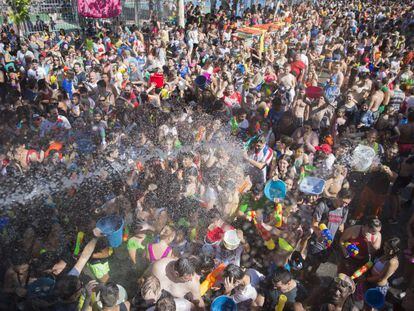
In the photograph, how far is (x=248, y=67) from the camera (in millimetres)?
9383

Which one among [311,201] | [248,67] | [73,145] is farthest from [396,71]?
[73,145]

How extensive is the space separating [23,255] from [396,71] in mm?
9243

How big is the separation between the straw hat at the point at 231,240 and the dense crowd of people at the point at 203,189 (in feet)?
0.04

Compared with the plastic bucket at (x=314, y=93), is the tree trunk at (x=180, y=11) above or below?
above

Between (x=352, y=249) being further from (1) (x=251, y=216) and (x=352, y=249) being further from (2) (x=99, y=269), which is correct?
(2) (x=99, y=269)

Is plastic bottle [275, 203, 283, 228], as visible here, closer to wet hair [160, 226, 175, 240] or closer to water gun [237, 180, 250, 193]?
water gun [237, 180, 250, 193]

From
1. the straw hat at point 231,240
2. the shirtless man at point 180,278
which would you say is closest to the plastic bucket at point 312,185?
the straw hat at point 231,240

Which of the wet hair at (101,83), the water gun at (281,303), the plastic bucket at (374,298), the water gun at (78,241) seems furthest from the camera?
the wet hair at (101,83)

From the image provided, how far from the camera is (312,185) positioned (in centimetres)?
465

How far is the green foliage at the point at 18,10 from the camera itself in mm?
12328

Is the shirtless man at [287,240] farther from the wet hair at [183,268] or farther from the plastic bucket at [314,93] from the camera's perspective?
the plastic bucket at [314,93]

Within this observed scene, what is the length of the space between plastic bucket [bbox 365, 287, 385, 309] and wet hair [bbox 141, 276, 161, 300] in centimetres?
198

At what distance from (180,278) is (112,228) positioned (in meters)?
1.24

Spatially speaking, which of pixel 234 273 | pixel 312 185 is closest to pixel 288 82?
pixel 312 185
